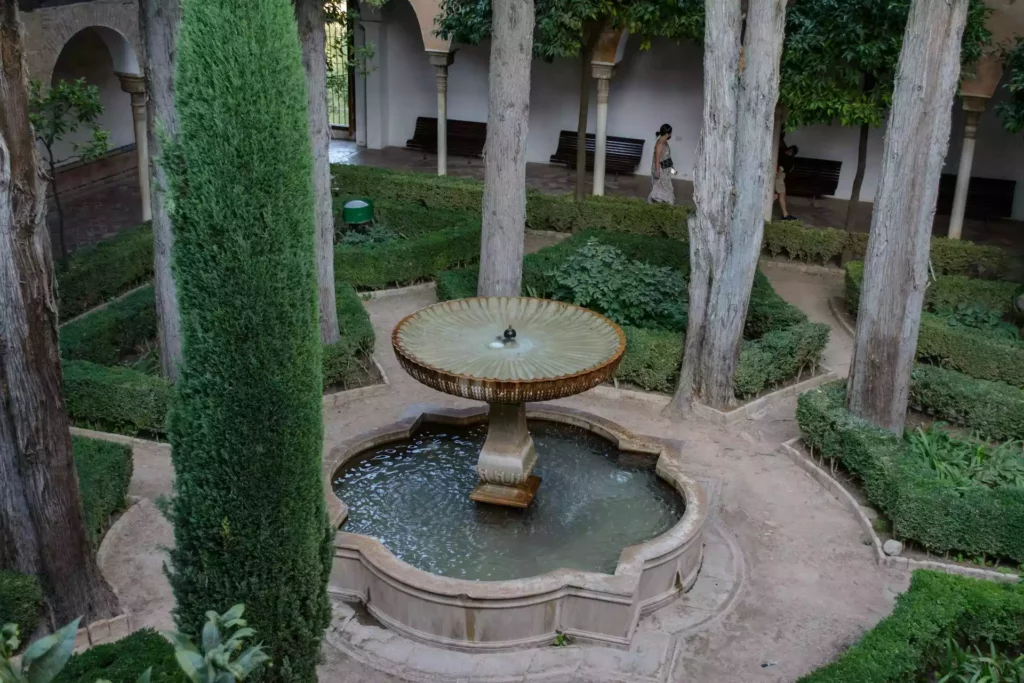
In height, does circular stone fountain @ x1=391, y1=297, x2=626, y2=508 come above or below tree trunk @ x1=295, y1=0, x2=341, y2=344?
below

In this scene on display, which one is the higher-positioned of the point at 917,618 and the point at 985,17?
the point at 985,17

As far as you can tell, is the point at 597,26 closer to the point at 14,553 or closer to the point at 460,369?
the point at 460,369

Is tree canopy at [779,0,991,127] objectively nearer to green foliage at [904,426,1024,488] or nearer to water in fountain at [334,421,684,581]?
green foliage at [904,426,1024,488]

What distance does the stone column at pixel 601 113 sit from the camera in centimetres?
1552

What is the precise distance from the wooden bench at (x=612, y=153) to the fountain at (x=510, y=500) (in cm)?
1031

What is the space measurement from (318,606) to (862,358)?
5.65 metres

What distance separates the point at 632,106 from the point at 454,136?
342 centimetres

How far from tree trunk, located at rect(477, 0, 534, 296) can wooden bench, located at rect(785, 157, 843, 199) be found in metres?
8.30

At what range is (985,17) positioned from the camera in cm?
1243

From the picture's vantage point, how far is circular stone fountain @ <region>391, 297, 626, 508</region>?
725cm

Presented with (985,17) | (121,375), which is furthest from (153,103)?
(985,17)

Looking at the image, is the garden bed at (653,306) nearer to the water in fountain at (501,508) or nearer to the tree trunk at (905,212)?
the tree trunk at (905,212)

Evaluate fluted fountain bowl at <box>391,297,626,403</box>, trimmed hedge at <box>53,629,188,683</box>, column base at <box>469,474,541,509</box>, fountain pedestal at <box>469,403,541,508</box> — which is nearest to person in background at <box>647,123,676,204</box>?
fluted fountain bowl at <box>391,297,626,403</box>

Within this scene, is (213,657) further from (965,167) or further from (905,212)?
(965,167)
